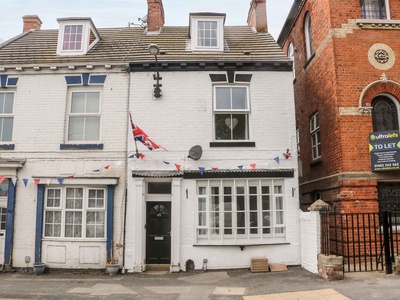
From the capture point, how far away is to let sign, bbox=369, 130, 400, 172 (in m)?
10.2

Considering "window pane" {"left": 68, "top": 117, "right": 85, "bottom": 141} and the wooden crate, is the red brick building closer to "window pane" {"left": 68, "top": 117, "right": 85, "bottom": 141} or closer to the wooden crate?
the wooden crate

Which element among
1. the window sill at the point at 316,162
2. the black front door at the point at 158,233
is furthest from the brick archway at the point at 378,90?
the black front door at the point at 158,233

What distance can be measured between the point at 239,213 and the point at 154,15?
29.8ft

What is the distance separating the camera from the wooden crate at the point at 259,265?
1050cm

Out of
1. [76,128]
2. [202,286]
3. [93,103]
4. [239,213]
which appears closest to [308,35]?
[239,213]

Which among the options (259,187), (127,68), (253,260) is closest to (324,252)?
(253,260)

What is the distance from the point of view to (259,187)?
11.4 m

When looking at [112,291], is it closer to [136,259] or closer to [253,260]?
[136,259]

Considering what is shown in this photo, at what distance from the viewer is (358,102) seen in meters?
11.1

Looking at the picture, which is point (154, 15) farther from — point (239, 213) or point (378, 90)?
point (378, 90)

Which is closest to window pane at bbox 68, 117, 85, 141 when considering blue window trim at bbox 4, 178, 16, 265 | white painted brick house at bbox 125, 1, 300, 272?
white painted brick house at bbox 125, 1, 300, 272

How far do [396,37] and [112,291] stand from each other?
11.4 metres

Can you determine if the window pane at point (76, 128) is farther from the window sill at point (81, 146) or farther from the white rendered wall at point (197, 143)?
the white rendered wall at point (197, 143)

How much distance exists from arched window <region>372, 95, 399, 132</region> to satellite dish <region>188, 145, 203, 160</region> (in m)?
5.65
